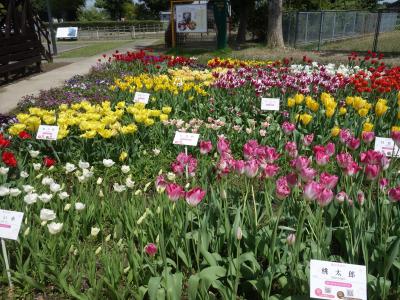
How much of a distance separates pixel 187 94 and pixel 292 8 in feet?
79.9

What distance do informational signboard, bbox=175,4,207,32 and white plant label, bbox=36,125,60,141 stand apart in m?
14.8

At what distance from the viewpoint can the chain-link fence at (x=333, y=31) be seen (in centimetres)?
1850

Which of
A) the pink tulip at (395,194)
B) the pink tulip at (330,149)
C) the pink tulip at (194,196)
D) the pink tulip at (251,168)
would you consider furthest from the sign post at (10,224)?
the pink tulip at (395,194)

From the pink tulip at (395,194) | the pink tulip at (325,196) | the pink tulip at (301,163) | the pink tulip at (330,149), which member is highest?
the pink tulip at (301,163)

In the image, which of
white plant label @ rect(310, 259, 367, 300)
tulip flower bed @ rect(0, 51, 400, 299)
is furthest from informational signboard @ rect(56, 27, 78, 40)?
white plant label @ rect(310, 259, 367, 300)

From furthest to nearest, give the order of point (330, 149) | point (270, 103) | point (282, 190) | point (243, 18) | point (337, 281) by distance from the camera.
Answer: point (243, 18)
point (270, 103)
point (330, 149)
point (282, 190)
point (337, 281)

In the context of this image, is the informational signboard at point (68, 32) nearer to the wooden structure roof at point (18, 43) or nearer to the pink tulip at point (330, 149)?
the wooden structure roof at point (18, 43)

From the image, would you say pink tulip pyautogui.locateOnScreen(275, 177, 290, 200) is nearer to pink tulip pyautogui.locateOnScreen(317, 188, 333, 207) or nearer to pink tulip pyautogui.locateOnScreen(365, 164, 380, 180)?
pink tulip pyautogui.locateOnScreen(317, 188, 333, 207)

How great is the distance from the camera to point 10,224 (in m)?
2.17

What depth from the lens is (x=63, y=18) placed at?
62.3 meters

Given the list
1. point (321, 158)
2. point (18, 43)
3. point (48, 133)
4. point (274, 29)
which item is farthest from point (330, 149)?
point (274, 29)

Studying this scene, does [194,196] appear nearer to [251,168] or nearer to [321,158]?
[251,168]

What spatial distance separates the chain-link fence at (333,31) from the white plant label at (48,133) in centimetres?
1447

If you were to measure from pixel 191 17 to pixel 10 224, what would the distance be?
1681 cm
